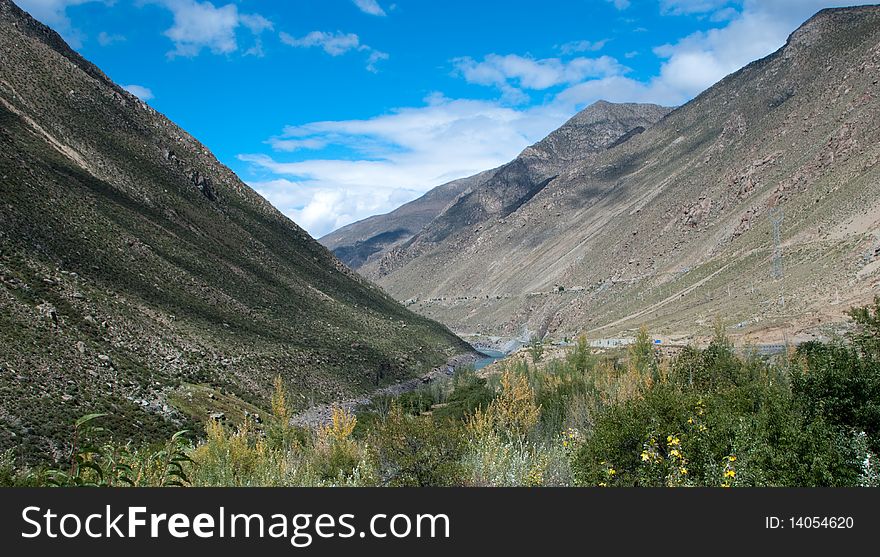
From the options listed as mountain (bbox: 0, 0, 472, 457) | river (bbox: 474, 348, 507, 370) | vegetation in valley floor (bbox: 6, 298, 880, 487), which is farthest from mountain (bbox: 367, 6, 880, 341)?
vegetation in valley floor (bbox: 6, 298, 880, 487)

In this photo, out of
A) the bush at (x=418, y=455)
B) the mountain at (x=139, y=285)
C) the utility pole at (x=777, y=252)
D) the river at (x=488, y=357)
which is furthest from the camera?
the river at (x=488, y=357)

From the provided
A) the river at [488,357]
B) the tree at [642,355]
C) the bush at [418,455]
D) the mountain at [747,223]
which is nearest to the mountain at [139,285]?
the river at [488,357]

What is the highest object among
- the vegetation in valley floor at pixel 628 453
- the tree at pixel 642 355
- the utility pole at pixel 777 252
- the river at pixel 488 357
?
the utility pole at pixel 777 252

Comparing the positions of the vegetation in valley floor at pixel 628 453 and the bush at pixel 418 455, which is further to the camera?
the bush at pixel 418 455

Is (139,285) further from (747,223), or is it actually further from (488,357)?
(747,223)

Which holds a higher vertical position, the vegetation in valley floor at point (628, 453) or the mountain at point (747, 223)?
the mountain at point (747, 223)

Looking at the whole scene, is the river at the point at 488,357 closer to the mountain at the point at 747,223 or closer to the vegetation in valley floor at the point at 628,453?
the mountain at the point at 747,223

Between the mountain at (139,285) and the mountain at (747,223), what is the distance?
4409cm

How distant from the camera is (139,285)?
60.0 m

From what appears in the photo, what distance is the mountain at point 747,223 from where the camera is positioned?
78562 mm

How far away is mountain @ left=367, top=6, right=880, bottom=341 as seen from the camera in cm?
7856

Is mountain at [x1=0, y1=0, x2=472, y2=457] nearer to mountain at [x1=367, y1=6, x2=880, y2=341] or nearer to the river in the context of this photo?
the river

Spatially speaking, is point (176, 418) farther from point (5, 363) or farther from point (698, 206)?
point (698, 206)
